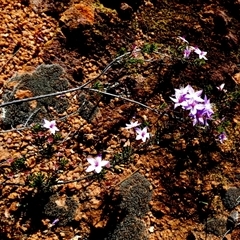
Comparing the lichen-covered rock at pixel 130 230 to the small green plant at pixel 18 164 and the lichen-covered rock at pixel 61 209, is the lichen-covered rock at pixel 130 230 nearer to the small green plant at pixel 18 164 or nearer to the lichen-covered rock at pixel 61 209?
the lichen-covered rock at pixel 61 209

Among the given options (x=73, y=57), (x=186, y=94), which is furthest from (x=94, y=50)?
→ (x=186, y=94)

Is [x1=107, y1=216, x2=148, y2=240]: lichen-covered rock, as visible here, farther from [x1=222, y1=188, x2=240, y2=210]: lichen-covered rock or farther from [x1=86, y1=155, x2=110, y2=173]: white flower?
[x1=222, y1=188, x2=240, y2=210]: lichen-covered rock

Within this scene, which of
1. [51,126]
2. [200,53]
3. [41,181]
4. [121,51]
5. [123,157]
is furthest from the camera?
[200,53]

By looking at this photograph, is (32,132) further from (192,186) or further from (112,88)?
(192,186)

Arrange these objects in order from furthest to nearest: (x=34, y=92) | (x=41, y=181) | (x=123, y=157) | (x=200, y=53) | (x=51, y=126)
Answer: (x=200, y=53), (x=34, y=92), (x=123, y=157), (x=51, y=126), (x=41, y=181)

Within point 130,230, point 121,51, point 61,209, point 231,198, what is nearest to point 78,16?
point 121,51

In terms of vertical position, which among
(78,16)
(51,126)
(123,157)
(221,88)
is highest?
(78,16)

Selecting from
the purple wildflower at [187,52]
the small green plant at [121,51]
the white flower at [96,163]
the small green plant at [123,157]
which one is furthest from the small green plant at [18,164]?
the purple wildflower at [187,52]

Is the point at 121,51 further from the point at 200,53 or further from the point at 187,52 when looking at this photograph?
the point at 200,53
